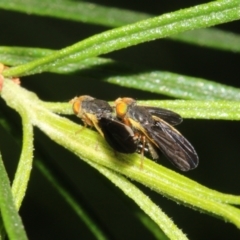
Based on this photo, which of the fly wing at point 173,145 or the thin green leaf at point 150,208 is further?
the fly wing at point 173,145

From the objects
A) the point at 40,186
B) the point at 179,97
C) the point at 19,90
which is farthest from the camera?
the point at 40,186

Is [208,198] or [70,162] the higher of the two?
[70,162]

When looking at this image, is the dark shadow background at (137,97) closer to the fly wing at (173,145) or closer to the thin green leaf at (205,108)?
the fly wing at (173,145)

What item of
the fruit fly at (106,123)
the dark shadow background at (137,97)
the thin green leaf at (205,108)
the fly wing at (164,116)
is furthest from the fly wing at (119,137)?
the dark shadow background at (137,97)

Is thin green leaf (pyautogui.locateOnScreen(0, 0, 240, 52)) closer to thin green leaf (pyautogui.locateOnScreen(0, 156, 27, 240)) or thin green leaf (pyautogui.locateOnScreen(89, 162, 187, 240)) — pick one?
thin green leaf (pyautogui.locateOnScreen(89, 162, 187, 240))

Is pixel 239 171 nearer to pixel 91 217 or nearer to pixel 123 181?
pixel 91 217

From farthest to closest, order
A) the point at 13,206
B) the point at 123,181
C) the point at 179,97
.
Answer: the point at 179,97 → the point at 123,181 → the point at 13,206

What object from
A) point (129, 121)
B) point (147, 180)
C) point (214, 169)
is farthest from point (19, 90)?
point (214, 169)

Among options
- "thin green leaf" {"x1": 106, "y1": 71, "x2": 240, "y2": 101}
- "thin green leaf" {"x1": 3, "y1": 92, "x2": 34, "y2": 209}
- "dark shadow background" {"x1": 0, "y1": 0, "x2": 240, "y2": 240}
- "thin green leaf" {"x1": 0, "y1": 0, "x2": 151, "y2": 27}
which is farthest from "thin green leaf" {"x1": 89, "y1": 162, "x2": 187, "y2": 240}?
"dark shadow background" {"x1": 0, "y1": 0, "x2": 240, "y2": 240}

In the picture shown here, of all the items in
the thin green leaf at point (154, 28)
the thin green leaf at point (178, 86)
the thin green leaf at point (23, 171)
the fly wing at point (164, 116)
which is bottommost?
the thin green leaf at point (23, 171)
